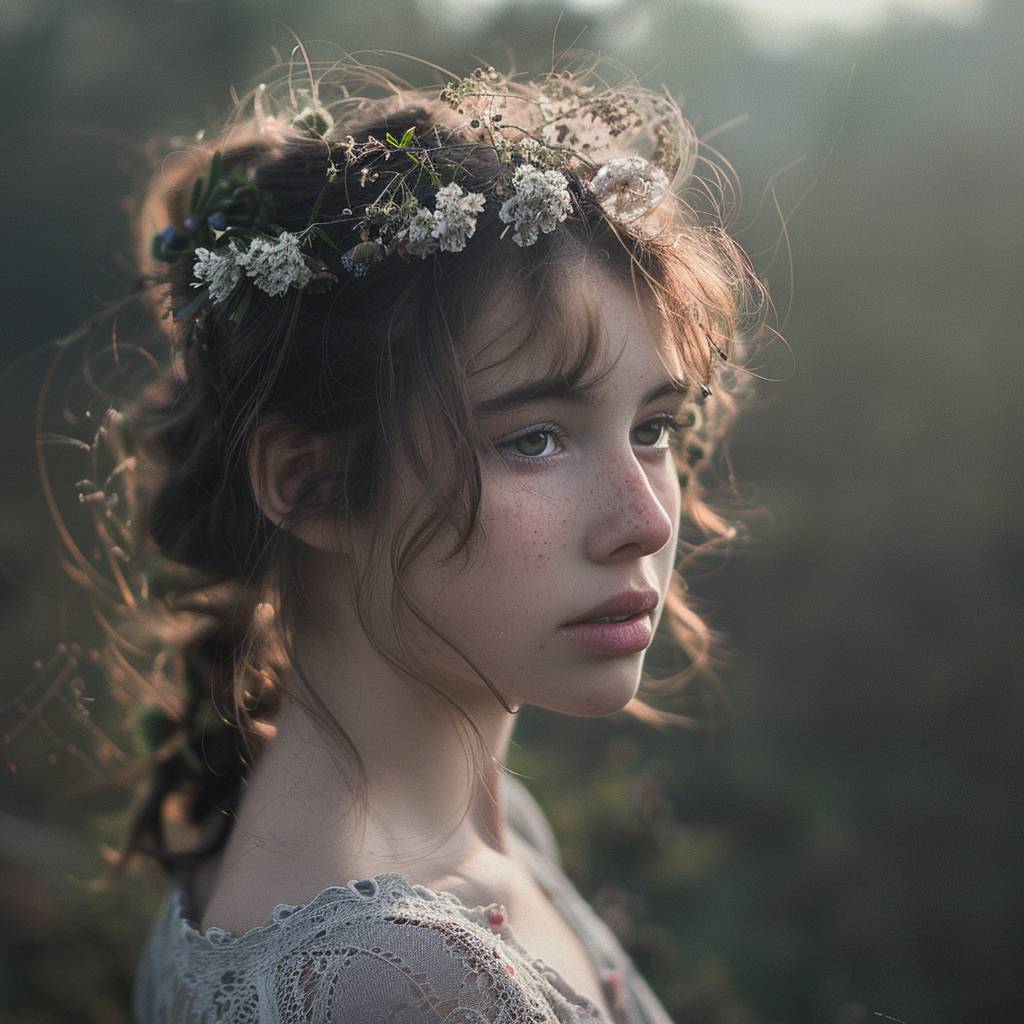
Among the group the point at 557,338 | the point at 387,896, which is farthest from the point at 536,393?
the point at 387,896

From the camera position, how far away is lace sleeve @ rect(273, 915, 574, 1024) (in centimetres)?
114

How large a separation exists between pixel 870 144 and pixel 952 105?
0.29 m

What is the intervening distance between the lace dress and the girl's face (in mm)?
316

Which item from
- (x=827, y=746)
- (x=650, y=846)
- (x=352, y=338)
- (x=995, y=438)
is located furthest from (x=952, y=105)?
(x=352, y=338)

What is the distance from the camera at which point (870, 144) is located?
3564mm

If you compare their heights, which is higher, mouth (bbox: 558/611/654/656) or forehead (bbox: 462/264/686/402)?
forehead (bbox: 462/264/686/402)

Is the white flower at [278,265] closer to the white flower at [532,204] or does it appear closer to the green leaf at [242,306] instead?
the green leaf at [242,306]

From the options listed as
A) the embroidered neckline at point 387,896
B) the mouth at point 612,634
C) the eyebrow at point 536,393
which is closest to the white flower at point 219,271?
the eyebrow at point 536,393

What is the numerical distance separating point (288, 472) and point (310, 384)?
0.45ft

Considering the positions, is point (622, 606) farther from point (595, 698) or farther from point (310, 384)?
point (310, 384)

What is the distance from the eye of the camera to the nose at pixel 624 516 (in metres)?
1.30

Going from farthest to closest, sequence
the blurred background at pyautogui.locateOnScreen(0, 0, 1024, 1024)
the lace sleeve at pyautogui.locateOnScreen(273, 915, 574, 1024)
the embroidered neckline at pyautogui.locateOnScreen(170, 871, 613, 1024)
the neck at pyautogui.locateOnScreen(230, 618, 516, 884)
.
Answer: the blurred background at pyautogui.locateOnScreen(0, 0, 1024, 1024)
the neck at pyautogui.locateOnScreen(230, 618, 516, 884)
the embroidered neckline at pyautogui.locateOnScreen(170, 871, 613, 1024)
the lace sleeve at pyautogui.locateOnScreen(273, 915, 574, 1024)

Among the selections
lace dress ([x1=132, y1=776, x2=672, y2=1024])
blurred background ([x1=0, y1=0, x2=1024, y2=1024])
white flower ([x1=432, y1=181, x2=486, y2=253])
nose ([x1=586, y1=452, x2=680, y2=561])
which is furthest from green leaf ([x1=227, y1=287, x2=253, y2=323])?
blurred background ([x1=0, y1=0, x2=1024, y2=1024])

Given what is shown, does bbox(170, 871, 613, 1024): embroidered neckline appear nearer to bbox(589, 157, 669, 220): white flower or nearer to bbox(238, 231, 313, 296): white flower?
bbox(238, 231, 313, 296): white flower
